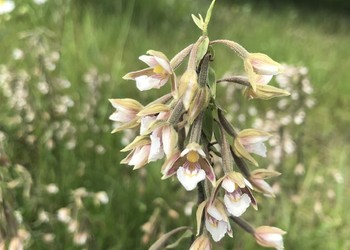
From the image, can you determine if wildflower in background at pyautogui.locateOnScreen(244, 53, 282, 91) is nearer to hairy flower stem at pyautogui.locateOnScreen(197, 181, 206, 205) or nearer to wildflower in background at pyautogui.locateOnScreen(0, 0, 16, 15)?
hairy flower stem at pyautogui.locateOnScreen(197, 181, 206, 205)

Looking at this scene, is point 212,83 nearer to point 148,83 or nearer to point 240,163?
point 148,83

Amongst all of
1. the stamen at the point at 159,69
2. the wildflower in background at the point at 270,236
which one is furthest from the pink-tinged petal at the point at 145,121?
the wildflower in background at the point at 270,236

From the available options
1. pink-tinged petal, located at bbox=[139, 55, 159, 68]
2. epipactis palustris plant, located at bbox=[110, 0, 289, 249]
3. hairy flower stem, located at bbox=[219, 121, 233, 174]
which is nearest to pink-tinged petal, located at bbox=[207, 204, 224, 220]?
epipactis palustris plant, located at bbox=[110, 0, 289, 249]

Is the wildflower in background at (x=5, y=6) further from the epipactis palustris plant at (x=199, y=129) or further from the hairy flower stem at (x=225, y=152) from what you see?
the hairy flower stem at (x=225, y=152)

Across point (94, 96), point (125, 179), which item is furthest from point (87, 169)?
point (94, 96)

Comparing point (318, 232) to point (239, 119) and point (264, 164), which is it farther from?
point (239, 119)
